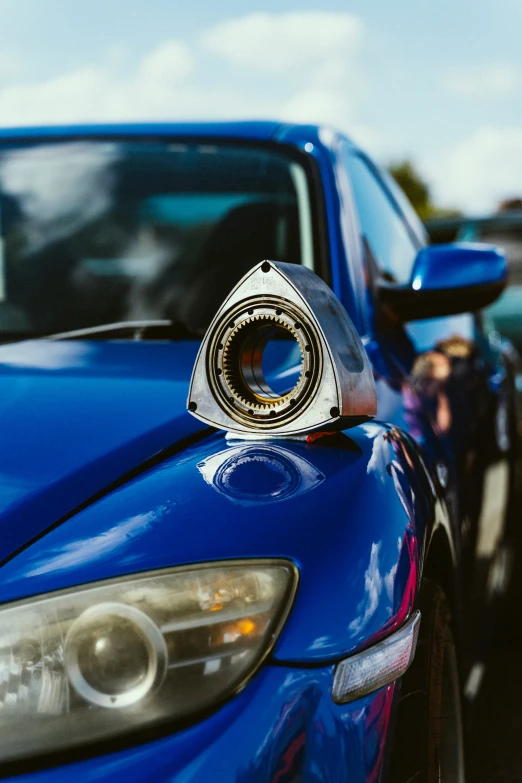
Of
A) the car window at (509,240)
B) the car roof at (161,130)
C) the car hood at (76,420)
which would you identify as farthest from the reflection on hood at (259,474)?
the car window at (509,240)

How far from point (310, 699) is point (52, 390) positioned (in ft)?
2.50

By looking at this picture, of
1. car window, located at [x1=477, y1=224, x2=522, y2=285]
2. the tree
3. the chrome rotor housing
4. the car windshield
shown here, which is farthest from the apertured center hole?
the tree

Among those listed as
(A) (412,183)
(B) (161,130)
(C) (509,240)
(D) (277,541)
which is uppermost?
(B) (161,130)

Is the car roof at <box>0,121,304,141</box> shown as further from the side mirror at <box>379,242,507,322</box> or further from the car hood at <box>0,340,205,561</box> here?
the car hood at <box>0,340,205,561</box>

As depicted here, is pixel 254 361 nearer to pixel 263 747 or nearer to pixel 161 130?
pixel 263 747

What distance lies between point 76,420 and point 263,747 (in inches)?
24.9

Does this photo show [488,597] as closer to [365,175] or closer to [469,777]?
[469,777]

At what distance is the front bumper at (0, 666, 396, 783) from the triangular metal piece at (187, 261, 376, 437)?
44 cm

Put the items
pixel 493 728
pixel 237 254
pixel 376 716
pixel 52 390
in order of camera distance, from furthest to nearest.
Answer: pixel 493 728, pixel 237 254, pixel 52 390, pixel 376 716

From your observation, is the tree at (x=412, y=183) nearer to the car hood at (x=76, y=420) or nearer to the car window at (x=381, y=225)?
the car window at (x=381, y=225)

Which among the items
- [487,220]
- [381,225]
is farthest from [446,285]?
[487,220]

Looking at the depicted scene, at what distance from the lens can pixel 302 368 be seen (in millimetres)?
1595

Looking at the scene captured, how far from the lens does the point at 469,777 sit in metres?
2.22

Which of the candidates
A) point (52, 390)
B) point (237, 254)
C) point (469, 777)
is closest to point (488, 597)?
point (469, 777)
